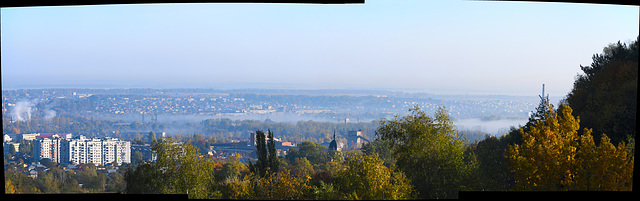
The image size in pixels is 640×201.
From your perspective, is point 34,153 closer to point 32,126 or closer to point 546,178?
point 32,126

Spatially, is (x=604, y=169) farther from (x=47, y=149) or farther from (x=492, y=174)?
(x=47, y=149)

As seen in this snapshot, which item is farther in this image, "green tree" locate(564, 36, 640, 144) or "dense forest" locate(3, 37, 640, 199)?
"green tree" locate(564, 36, 640, 144)

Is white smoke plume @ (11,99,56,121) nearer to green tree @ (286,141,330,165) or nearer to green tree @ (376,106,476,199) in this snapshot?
green tree @ (286,141,330,165)

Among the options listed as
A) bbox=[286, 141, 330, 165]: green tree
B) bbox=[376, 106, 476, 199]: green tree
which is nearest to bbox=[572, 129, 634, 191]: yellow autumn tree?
bbox=[376, 106, 476, 199]: green tree

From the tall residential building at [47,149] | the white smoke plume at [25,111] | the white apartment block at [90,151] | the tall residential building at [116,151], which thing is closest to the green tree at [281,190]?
the tall residential building at [116,151]

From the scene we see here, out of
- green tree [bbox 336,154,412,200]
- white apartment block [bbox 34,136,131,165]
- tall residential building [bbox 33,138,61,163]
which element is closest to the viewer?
green tree [bbox 336,154,412,200]

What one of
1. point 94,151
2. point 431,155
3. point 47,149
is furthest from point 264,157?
point 94,151
